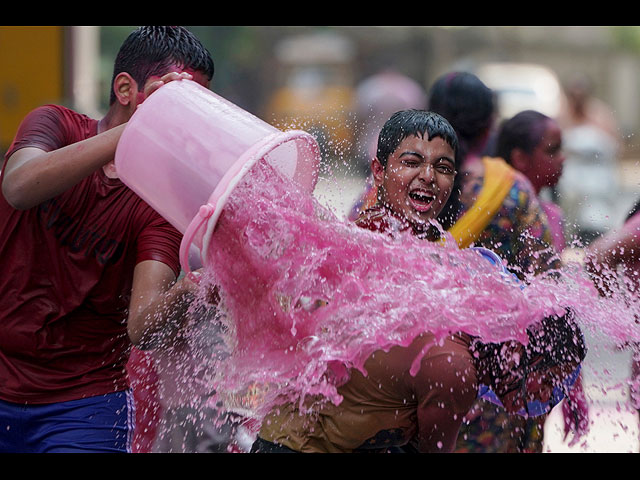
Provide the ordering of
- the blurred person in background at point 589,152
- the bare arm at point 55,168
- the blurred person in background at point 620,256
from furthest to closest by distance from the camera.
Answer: the blurred person in background at point 589,152 < the blurred person in background at point 620,256 < the bare arm at point 55,168

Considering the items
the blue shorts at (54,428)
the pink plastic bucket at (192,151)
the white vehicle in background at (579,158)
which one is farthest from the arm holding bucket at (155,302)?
the white vehicle in background at (579,158)

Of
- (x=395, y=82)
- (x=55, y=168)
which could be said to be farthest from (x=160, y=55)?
(x=395, y=82)

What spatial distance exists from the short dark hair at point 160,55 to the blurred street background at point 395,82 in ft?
1.41

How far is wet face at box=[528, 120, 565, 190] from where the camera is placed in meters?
4.73

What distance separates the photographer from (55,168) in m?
2.74

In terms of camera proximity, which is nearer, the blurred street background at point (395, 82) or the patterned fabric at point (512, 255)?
the patterned fabric at point (512, 255)

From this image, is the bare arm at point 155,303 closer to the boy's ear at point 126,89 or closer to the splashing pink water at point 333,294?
the splashing pink water at point 333,294

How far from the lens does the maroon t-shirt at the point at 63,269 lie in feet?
9.82

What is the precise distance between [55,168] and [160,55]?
1.65 ft

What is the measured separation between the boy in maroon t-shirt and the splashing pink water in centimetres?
49

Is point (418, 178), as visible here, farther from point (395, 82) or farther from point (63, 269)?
point (395, 82)

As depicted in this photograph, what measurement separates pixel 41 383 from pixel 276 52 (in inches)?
550

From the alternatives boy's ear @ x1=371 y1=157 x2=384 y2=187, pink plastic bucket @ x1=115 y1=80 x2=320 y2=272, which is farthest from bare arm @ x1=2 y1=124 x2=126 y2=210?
boy's ear @ x1=371 y1=157 x2=384 y2=187
